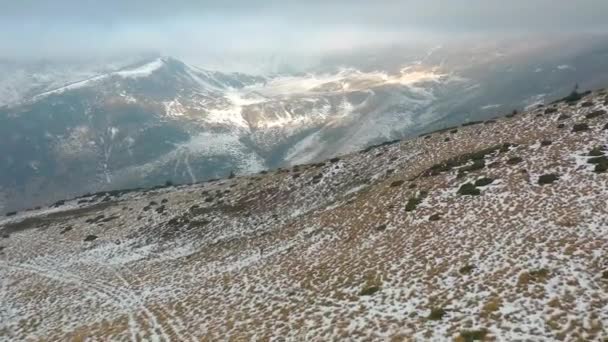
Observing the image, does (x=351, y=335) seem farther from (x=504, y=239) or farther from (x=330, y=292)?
(x=504, y=239)

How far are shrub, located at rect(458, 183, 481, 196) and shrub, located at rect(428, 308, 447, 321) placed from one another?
14736 mm

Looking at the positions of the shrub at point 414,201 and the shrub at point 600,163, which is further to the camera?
the shrub at point 414,201

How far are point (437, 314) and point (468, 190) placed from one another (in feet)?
52.0

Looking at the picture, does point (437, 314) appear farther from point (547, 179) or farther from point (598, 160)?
point (598, 160)

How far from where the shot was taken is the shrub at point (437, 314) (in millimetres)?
22078

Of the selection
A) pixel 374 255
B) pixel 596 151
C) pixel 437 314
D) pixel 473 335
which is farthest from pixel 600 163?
pixel 473 335

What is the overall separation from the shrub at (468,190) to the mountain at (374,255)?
158 millimetres

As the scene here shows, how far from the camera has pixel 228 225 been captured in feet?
A: 171

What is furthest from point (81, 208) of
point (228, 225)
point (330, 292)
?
point (330, 292)

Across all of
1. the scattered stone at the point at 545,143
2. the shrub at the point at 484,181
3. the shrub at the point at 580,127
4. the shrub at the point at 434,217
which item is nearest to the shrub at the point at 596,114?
the shrub at the point at 580,127

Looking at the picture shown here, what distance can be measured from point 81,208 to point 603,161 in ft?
252

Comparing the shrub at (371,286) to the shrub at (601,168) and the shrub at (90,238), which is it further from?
the shrub at (90,238)

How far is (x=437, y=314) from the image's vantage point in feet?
73.0

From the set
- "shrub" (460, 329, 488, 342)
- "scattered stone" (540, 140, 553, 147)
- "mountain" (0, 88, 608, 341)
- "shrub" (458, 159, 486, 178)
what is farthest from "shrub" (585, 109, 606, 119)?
"shrub" (460, 329, 488, 342)
